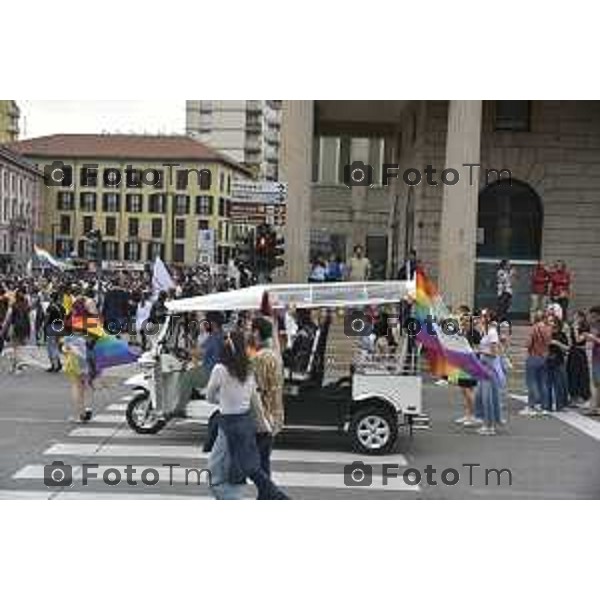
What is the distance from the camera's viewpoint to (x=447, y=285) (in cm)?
2412

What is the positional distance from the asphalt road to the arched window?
1181cm

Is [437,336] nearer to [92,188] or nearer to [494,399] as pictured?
[494,399]

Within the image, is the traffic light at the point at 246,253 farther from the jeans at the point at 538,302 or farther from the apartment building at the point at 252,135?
the apartment building at the point at 252,135

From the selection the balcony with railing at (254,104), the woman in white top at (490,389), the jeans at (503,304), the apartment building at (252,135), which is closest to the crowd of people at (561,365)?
the woman in white top at (490,389)

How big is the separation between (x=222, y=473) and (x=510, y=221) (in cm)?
2067

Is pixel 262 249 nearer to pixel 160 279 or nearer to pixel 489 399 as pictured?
pixel 160 279

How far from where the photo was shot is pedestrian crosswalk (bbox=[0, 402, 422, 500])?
10555 millimetres

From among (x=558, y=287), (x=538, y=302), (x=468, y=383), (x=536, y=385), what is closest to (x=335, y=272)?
(x=538, y=302)

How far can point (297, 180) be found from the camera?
25.3 meters

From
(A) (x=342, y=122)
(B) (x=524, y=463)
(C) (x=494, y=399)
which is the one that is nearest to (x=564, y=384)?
(C) (x=494, y=399)

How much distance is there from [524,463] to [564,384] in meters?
5.11

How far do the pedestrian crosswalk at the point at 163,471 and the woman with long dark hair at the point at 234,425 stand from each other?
0.92m

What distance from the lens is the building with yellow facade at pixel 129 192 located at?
15586 millimetres

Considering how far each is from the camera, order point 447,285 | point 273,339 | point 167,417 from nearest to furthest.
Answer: point 273,339
point 167,417
point 447,285
